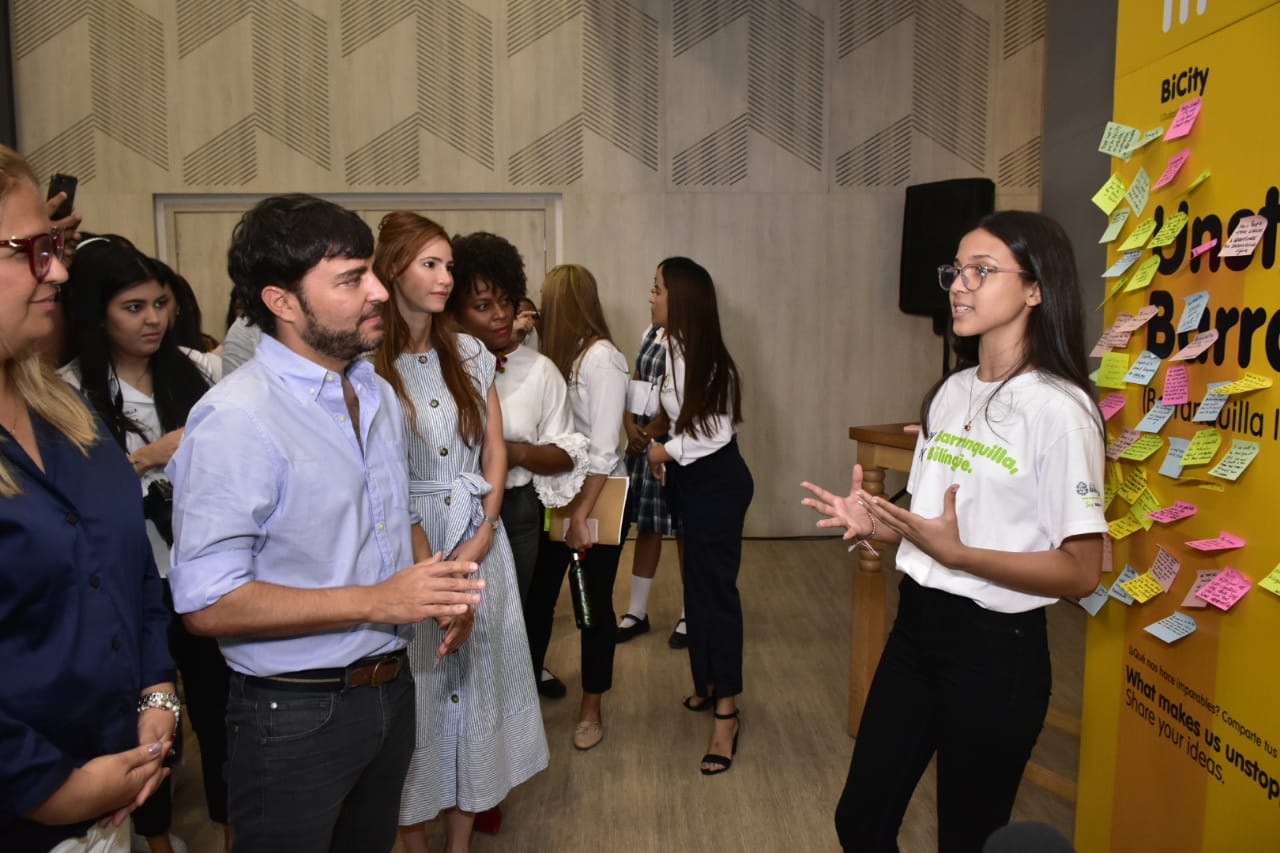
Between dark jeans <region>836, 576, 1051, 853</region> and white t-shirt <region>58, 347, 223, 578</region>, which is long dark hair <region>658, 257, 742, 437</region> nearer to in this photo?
dark jeans <region>836, 576, 1051, 853</region>

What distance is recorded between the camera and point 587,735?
10.1 feet

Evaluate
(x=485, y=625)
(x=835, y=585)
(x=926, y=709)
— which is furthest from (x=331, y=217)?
(x=835, y=585)

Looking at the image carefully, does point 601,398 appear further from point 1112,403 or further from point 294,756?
point 294,756

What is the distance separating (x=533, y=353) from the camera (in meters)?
2.63

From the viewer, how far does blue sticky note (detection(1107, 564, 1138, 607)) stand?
205cm

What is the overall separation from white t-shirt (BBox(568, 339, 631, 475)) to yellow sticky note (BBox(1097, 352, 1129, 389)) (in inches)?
56.1

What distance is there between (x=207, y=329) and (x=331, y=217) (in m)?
5.09

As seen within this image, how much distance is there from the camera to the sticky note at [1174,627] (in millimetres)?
1857

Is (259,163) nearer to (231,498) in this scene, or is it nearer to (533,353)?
(533,353)

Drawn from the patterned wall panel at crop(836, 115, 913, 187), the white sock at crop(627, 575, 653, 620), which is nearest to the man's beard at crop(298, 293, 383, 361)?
the white sock at crop(627, 575, 653, 620)

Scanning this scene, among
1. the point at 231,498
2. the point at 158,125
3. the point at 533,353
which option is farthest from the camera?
the point at 158,125

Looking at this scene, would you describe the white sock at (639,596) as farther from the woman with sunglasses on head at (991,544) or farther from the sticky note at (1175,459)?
the sticky note at (1175,459)

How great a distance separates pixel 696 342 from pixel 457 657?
141 centimetres

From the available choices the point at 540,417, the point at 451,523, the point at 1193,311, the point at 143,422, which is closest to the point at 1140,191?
the point at 1193,311
